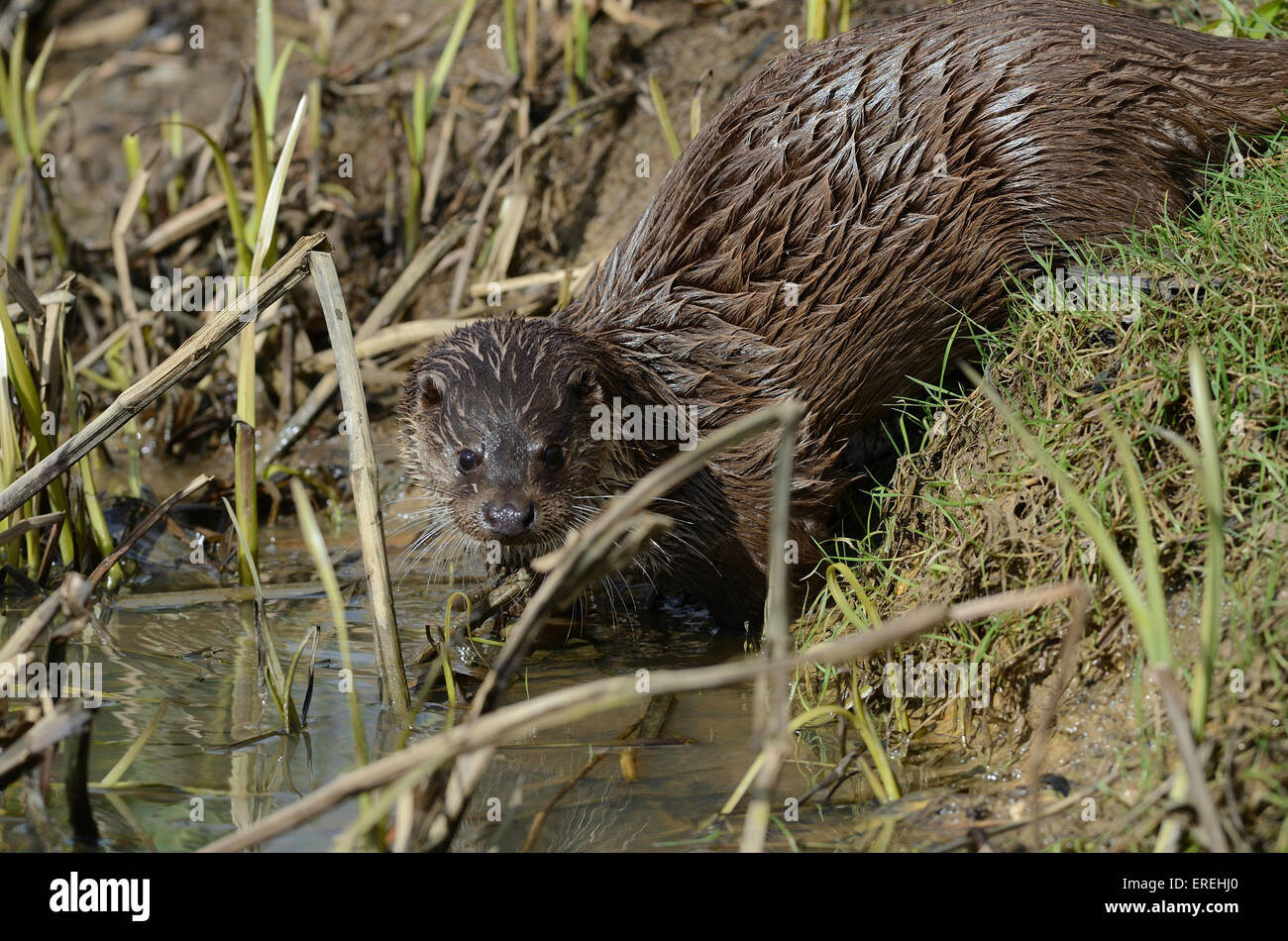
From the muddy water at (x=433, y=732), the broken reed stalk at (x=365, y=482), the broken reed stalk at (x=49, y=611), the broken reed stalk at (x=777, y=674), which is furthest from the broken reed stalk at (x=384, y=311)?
the broken reed stalk at (x=777, y=674)

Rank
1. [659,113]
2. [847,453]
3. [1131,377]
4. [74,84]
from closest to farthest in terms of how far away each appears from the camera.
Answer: [1131,377], [847,453], [659,113], [74,84]

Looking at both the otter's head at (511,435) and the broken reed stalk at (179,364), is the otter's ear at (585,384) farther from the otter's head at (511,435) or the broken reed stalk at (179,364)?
the broken reed stalk at (179,364)

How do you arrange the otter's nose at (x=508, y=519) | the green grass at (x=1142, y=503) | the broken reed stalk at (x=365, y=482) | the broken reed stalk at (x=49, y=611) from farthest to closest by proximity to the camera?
the otter's nose at (x=508, y=519) → the broken reed stalk at (x=365, y=482) → the broken reed stalk at (x=49, y=611) → the green grass at (x=1142, y=503)

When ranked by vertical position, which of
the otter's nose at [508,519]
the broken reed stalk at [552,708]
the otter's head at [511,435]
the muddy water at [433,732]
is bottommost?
the muddy water at [433,732]

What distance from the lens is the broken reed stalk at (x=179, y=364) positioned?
2721 millimetres

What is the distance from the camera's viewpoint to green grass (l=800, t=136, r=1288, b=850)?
81.5 inches

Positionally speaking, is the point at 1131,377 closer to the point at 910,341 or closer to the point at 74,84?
the point at 910,341

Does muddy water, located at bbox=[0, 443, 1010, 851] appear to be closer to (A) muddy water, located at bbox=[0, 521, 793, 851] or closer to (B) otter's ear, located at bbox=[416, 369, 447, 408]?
(A) muddy water, located at bbox=[0, 521, 793, 851]

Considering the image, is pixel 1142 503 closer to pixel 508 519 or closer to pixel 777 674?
pixel 777 674

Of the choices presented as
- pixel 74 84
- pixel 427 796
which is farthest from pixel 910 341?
pixel 74 84

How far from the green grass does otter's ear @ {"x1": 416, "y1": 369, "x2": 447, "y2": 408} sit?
110 centimetres

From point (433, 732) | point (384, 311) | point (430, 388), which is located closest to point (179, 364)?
point (430, 388)

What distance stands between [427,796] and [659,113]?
3.14m
